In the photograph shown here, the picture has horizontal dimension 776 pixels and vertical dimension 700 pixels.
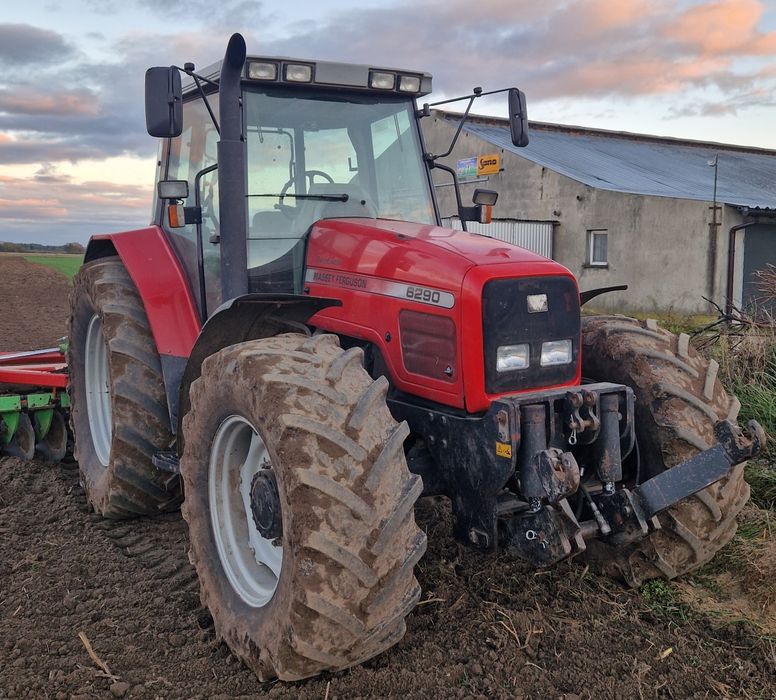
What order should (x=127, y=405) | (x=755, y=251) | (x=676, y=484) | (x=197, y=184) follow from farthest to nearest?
(x=755, y=251) < (x=127, y=405) < (x=197, y=184) < (x=676, y=484)

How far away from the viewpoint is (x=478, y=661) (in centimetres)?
309

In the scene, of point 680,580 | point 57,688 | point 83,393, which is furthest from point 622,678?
point 83,393

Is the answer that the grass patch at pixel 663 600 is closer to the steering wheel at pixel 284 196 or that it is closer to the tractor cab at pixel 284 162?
the tractor cab at pixel 284 162

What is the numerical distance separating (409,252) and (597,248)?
739 inches

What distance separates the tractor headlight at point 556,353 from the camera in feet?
11.0

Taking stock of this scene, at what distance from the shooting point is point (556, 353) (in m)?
3.38

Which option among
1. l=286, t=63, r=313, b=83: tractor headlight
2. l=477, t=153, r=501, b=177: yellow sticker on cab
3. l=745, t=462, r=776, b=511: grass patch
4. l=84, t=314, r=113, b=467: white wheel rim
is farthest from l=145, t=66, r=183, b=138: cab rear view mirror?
l=477, t=153, r=501, b=177: yellow sticker on cab

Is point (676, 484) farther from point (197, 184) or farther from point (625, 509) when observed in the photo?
point (197, 184)

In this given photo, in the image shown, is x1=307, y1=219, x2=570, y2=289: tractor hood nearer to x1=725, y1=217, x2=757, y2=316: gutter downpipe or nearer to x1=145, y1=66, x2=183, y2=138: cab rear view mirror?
x1=145, y1=66, x2=183, y2=138: cab rear view mirror

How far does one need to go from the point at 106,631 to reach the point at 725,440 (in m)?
2.65

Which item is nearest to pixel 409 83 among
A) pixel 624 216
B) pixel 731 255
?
pixel 624 216

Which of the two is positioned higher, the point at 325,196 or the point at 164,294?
the point at 325,196

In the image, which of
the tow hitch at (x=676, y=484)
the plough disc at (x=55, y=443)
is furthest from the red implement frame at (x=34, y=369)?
the tow hitch at (x=676, y=484)

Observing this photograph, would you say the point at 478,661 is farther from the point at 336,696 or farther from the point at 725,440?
the point at 725,440
